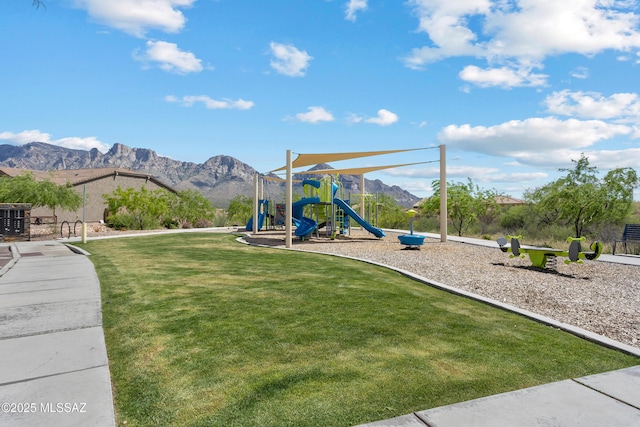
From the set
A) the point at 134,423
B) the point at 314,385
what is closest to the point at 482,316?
the point at 314,385

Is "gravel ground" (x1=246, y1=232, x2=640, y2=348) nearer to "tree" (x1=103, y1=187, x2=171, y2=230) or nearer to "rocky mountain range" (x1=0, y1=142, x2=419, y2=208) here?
"tree" (x1=103, y1=187, x2=171, y2=230)

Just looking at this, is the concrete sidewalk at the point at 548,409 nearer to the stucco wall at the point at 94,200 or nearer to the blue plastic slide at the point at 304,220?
the blue plastic slide at the point at 304,220

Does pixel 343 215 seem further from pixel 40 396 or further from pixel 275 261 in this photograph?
pixel 40 396

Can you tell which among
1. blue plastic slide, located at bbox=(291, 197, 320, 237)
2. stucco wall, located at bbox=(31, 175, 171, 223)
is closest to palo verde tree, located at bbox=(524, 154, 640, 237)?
blue plastic slide, located at bbox=(291, 197, 320, 237)

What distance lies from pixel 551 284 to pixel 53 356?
8.03 metres

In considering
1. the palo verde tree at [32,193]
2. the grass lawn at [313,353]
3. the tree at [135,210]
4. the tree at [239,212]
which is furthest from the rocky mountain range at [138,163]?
the grass lawn at [313,353]

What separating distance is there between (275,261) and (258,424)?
25.0 feet

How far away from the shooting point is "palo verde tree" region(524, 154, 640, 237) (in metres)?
19.4

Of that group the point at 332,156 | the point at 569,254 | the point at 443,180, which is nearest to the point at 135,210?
the point at 332,156

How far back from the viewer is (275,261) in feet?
33.2

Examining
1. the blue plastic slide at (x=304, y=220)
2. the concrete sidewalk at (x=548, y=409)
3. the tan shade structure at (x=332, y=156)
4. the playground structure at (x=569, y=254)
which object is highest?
the tan shade structure at (x=332, y=156)

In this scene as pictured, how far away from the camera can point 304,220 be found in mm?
18203

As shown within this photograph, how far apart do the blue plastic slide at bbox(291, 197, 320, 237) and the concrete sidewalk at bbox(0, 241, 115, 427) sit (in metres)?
10.7

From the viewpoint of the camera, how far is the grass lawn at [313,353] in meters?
2.80
